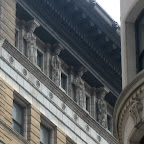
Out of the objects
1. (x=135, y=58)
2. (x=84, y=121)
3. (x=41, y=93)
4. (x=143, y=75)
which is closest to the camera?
(x=143, y=75)

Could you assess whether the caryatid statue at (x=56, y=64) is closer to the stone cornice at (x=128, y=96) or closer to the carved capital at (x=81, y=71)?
the carved capital at (x=81, y=71)

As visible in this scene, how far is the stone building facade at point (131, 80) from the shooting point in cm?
2803

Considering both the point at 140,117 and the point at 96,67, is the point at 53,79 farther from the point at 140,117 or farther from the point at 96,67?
the point at 140,117

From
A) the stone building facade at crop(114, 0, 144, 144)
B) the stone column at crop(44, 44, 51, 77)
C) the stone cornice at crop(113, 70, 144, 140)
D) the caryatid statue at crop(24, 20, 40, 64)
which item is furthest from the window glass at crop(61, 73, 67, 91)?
the stone cornice at crop(113, 70, 144, 140)

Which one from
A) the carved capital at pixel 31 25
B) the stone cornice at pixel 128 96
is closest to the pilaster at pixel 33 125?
the carved capital at pixel 31 25

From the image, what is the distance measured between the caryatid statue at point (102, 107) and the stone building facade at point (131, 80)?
26.8m

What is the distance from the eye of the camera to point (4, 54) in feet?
159

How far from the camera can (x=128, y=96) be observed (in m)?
28.5

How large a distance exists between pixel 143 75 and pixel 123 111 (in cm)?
162

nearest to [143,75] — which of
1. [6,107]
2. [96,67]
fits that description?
[6,107]

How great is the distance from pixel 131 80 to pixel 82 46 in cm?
2723

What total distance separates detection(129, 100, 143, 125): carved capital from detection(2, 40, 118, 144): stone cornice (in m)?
21.1

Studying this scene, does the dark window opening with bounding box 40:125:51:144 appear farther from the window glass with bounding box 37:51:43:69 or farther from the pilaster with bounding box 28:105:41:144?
the window glass with bounding box 37:51:43:69

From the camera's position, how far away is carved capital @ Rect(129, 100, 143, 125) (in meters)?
27.9
